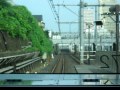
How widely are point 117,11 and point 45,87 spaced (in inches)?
211

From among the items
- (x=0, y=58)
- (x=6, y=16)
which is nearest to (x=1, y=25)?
(x=6, y=16)

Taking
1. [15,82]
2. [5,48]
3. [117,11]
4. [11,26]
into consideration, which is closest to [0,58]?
[5,48]

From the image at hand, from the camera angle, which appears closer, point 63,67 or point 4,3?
point 4,3

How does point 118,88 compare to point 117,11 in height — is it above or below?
below

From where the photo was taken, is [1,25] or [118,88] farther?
[1,25]

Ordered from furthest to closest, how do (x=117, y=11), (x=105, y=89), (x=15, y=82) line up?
(x=117, y=11) → (x=15, y=82) → (x=105, y=89)

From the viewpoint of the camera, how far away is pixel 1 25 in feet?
83.3

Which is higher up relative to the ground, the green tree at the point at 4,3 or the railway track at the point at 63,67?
the green tree at the point at 4,3

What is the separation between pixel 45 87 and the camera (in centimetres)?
353

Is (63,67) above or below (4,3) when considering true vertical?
below

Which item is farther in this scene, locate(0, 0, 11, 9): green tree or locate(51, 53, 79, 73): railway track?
locate(0, 0, 11, 9): green tree

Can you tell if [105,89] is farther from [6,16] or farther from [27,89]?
[6,16]

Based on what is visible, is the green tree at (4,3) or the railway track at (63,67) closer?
the railway track at (63,67)

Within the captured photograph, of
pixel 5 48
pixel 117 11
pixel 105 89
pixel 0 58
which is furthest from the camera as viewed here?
pixel 5 48
